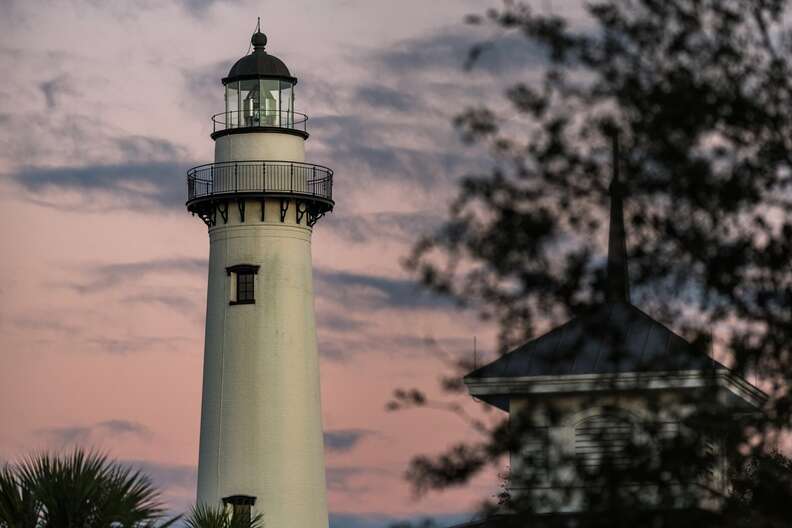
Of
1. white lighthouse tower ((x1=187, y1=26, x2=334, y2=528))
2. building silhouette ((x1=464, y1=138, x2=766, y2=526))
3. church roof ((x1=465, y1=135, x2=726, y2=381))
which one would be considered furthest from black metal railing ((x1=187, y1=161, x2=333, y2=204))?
building silhouette ((x1=464, y1=138, x2=766, y2=526))

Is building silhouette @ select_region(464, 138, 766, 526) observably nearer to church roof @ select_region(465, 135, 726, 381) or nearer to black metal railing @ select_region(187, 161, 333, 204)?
church roof @ select_region(465, 135, 726, 381)

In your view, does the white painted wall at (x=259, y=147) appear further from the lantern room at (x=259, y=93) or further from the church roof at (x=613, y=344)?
the church roof at (x=613, y=344)

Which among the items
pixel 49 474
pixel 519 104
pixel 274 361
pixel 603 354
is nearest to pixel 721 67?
pixel 519 104

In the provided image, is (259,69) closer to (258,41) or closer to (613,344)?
(258,41)

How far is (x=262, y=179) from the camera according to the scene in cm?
5347

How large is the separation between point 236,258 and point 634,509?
38.2 m

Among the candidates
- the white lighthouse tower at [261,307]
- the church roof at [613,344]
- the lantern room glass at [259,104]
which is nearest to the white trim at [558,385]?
the church roof at [613,344]

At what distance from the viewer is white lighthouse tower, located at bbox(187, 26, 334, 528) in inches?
2018

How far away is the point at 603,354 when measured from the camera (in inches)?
1113

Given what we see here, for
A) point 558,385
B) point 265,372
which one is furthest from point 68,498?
point 265,372

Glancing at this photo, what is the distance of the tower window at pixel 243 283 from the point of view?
52719 mm

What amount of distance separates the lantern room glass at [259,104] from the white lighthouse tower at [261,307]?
0.09 ft

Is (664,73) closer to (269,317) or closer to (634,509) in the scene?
(634,509)

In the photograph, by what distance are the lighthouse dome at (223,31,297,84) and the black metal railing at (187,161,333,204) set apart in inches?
94.3
